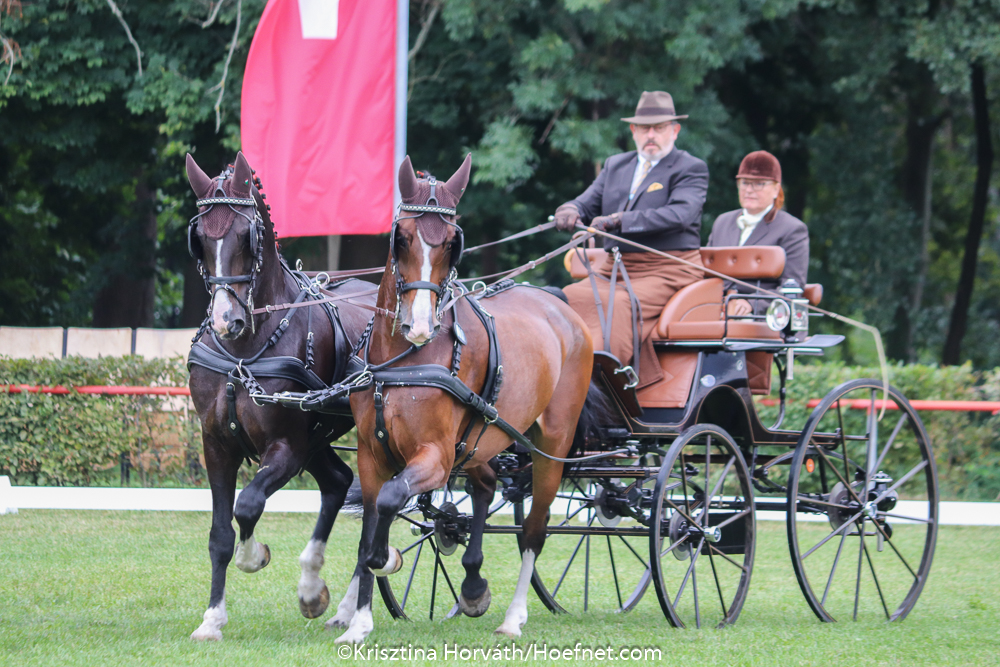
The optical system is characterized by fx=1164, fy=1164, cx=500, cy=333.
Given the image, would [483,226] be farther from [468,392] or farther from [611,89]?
[468,392]

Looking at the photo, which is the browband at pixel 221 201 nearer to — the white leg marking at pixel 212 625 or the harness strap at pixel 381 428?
the harness strap at pixel 381 428

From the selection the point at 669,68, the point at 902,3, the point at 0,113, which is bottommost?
the point at 0,113

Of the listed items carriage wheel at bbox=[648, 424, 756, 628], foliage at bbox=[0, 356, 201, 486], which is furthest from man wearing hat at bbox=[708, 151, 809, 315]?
foliage at bbox=[0, 356, 201, 486]

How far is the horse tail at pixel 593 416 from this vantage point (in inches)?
267

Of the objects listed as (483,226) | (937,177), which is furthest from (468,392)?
(937,177)

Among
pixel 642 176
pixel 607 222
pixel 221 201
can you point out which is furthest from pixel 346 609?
pixel 642 176

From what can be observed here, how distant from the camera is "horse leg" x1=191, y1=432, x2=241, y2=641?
5.56 metres

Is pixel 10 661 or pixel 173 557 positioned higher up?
pixel 10 661

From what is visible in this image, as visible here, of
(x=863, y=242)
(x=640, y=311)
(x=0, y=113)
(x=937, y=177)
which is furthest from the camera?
(x=937, y=177)

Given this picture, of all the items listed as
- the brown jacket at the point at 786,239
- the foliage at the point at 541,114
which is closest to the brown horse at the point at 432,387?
the brown jacket at the point at 786,239

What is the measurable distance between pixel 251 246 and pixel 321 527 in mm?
1578

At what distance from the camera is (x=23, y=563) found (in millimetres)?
7961

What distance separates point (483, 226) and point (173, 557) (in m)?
8.16

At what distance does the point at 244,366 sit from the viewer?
564 centimetres
